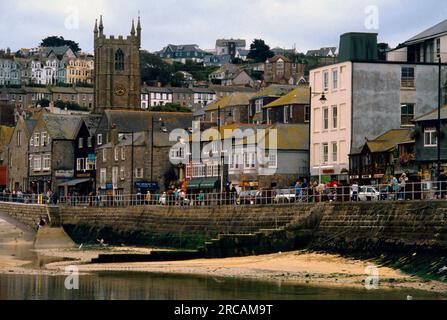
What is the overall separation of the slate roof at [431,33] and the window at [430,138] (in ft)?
47.3

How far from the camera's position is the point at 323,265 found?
51.8 meters

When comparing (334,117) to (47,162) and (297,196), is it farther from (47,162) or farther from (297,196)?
(47,162)

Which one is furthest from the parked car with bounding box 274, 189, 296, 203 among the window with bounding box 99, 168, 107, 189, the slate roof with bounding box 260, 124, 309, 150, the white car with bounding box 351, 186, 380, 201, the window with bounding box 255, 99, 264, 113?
the window with bounding box 255, 99, 264, 113

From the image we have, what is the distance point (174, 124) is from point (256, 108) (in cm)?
1197

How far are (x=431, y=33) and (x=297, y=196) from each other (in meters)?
24.4

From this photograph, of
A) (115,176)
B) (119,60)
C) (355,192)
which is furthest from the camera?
(119,60)

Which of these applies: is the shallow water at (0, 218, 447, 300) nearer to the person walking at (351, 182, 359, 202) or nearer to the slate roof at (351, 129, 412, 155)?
the person walking at (351, 182, 359, 202)

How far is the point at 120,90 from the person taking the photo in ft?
498

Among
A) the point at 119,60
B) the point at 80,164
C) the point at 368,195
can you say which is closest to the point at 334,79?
the point at 368,195

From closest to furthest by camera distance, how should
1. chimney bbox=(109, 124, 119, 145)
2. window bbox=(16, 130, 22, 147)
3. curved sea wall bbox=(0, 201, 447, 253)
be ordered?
curved sea wall bbox=(0, 201, 447, 253), chimney bbox=(109, 124, 119, 145), window bbox=(16, 130, 22, 147)

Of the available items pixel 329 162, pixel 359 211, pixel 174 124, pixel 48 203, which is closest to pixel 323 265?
pixel 359 211

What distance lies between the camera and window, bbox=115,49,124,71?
152 metres

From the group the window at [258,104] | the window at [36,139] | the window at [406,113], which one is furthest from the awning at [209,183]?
the window at [258,104]

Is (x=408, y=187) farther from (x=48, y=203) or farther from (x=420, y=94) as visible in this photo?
(x=48, y=203)
